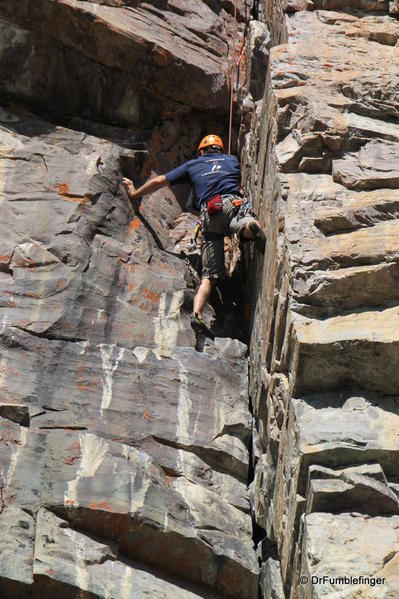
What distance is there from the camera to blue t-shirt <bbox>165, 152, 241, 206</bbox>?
8.30 meters

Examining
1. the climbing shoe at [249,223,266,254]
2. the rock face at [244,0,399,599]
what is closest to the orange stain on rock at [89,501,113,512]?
the rock face at [244,0,399,599]

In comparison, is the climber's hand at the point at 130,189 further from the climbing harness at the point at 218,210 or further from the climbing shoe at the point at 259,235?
the climbing shoe at the point at 259,235

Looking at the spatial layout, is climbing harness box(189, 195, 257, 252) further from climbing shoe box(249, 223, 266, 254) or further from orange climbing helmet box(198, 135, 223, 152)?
orange climbing helmet box(198, 135, 223, 152)

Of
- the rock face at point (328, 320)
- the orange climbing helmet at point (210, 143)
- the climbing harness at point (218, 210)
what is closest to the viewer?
the rock face at point (328, 320)

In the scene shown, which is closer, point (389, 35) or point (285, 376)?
point (285, 376)

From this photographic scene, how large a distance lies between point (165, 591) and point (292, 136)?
11.7 feet

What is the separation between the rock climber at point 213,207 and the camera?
25.4 feet

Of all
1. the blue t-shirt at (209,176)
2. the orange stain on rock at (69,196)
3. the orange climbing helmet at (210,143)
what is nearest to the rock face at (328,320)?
the blue t-shirt at (209,176)

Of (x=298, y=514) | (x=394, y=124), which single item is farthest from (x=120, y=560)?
(x=394, y=124)

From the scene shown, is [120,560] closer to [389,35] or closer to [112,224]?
[112,224]

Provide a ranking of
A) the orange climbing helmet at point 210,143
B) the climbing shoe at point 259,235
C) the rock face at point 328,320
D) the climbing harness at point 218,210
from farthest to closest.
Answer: the orange climbing helmet at point 210,143 < the climbing harness at point 218,210 < the climbing shoe at point 259,235 < the rock face at point 328,320

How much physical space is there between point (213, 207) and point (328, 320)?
2.78 meters

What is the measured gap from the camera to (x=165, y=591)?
555cm

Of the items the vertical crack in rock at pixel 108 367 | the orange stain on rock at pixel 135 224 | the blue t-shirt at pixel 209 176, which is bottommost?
the vertical crack in rock at pixel 108 367
